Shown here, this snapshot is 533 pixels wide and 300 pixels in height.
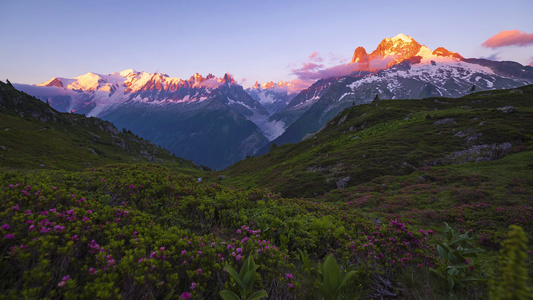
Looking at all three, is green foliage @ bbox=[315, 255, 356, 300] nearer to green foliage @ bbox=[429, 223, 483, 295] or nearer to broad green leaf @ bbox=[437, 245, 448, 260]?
green foliage @ bbox=[429, 223, 483, 295]

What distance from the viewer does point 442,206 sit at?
1464 cm

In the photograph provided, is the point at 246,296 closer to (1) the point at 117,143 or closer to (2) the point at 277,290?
(2) the point at 277,290

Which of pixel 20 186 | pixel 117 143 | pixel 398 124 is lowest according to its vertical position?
pixel 117 143

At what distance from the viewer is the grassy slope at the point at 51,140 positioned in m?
43.9

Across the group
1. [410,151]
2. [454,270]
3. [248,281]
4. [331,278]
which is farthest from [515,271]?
[410,151]

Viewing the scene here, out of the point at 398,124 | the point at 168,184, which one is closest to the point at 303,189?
the point at 168,184

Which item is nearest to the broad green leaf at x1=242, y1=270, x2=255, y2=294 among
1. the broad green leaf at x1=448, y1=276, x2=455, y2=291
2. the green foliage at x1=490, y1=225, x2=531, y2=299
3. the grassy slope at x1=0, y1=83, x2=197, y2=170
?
the green foliage at x1=490, y1=225, x2=531, y2=299

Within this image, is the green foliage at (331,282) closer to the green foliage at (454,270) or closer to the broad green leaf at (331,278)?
the broad green leaf at (331,278)

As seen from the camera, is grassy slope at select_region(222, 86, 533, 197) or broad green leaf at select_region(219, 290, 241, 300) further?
grassy slope at select_region(222, 86, 533, 197)

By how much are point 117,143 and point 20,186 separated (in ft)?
469

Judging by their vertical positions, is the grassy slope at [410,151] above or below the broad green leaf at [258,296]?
below

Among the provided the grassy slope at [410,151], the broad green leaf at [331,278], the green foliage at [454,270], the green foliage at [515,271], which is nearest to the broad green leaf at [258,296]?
the broad green leaf at [331,278]

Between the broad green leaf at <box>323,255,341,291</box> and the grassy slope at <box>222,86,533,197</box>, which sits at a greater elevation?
the broad green leaf at <box>323,255,341,291</box>

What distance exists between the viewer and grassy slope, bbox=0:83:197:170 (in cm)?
4391
